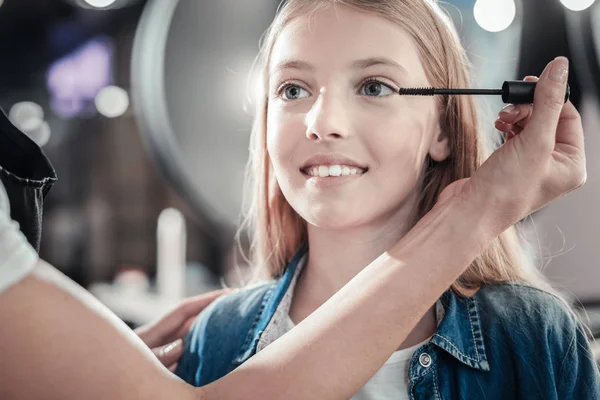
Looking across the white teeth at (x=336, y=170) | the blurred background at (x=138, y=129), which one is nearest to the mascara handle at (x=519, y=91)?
the white teeth at (x=336, y=170)

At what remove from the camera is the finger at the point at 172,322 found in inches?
44.8

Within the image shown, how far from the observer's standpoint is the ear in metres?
1.02

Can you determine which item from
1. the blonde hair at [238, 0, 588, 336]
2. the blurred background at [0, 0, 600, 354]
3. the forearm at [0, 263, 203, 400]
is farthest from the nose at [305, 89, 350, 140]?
the blurred background at [0, 0, 600, 354]

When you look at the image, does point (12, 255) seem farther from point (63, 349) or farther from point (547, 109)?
point (547, 109)

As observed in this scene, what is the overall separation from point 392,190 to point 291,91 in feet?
Answer: 0.70

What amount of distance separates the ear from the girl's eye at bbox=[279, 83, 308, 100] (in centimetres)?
22

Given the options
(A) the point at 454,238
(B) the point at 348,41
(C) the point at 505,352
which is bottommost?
(C) the point at 505,352

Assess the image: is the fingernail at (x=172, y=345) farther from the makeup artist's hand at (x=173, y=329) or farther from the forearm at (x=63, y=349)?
the forearm at (x=63, y=349)

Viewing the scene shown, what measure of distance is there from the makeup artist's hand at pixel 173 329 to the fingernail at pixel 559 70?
68 cm

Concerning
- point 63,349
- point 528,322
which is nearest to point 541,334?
point 528,322

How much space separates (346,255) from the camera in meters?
1.00

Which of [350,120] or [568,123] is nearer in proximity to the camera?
[568,123]

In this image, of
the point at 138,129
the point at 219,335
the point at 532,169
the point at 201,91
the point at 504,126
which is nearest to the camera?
the point at 532,169

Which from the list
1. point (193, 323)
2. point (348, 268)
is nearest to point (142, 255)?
point (193, 323)
